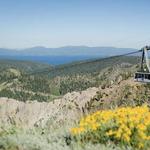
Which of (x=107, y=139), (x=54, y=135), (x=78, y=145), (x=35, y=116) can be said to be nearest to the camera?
(x=78, y=145)

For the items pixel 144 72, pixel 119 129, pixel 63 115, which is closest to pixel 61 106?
pixel 63 115

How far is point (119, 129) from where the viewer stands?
8.06m

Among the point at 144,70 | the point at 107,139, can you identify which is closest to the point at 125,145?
the point at 107,139

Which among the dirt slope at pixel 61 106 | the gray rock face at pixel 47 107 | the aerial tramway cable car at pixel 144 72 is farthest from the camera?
the gray rock face at pixel 47 107

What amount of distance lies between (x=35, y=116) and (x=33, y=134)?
12.1 meters

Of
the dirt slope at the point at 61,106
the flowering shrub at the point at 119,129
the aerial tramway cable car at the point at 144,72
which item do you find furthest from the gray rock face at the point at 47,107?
the flowering shrub at the point at 119,129

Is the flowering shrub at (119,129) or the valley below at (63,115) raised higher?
the flowering shrub at (119,129)

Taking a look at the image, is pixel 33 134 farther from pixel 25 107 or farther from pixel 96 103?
pixel 25 107

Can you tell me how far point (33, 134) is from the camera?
29.6 ft

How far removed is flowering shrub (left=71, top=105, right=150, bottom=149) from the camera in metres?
7.95

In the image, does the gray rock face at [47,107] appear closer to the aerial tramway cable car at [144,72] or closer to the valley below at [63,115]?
the valley below at [63,115]

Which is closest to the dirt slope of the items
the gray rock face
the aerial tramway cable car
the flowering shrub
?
the gray rock face

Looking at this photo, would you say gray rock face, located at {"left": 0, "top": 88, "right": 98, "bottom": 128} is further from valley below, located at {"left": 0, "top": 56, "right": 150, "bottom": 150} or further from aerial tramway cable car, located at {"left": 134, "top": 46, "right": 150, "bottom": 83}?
aerial tramway cable car, located at {"left": 134, "top": 46, "right": 150, "bottom": 83}

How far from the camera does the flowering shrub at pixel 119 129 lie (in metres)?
7.95
